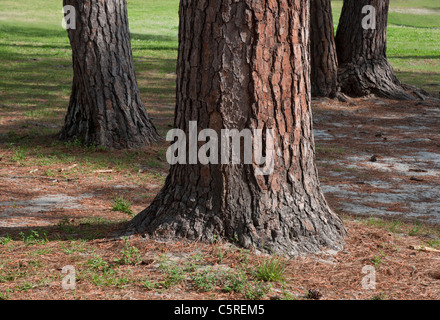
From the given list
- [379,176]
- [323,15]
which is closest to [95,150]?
[379,176]

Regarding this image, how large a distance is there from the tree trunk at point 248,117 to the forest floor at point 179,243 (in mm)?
181

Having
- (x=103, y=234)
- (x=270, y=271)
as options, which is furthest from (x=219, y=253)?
(x=103, y=234)

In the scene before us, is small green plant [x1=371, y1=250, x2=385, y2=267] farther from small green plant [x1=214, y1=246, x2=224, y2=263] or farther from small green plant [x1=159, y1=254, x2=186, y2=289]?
small green plant [x1=159, y1=254, x2=186, y2=289]

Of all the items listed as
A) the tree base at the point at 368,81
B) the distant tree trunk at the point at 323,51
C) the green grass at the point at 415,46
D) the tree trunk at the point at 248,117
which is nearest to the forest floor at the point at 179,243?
the tree trunk at the point at 248,117

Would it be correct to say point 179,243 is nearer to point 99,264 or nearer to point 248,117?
point 99,264

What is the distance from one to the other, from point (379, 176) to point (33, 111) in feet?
19.7

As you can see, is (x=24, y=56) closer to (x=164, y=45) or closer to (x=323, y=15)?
(x=164, y=45)

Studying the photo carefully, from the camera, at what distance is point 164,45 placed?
2100 cm

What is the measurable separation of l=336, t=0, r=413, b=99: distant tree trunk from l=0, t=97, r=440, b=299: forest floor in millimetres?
3793

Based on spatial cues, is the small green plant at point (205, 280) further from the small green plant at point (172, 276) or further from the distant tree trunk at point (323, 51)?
the distant tree trunk at point (323, 51)

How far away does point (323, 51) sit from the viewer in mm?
11523

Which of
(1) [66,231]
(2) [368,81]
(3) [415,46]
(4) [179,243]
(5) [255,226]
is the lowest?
(1) [66,231]

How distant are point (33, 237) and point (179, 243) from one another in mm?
1184

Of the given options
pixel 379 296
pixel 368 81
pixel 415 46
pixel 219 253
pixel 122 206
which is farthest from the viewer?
pixel 415 46
